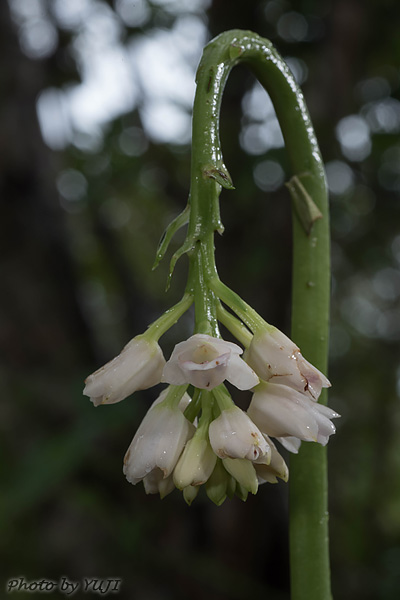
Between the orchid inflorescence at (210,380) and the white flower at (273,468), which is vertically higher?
the orchid inflorescence at (210,380)

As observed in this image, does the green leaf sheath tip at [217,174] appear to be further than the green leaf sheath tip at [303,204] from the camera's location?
No

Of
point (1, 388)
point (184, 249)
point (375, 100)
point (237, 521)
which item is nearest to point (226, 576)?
point (237, 521)

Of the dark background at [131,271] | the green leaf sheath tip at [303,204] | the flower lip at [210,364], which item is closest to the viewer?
the flower lip at [210,364]

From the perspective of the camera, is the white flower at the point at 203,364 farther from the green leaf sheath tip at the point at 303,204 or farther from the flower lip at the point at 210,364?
the green leaf sheath tip at the point at 303,204

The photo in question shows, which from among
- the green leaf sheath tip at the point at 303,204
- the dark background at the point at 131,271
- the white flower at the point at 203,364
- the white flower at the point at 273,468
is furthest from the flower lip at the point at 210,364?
the dark background at the point at 131,271

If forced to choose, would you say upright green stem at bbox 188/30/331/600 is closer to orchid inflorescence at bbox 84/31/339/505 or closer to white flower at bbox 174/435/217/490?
orchid inflorescence at bbox 84/31/339/505

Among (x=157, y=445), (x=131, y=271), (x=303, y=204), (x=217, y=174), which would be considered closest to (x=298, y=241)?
(x=303, y=204)

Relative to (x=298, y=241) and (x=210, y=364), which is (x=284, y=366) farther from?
(x=298, y=241)

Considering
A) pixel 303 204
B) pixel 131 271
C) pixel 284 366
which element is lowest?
pixel 131 271

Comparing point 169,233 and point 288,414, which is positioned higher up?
point 169,233
